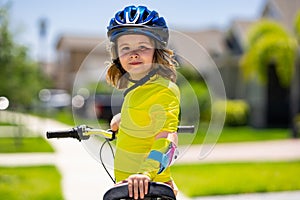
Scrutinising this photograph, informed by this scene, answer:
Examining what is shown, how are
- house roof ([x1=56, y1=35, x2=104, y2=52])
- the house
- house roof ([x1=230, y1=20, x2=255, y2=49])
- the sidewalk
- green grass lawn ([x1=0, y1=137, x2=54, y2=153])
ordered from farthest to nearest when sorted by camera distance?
house roof ([x1=56, y1=35, x2=104, y2=52]) → house roof ([x1=230, y1=20, x2=255, y2=49]) → the house → green grass lawn ([x1=0, y1=137, x2=54, y2=153]) → the sidewalk

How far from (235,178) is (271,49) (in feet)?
36.0

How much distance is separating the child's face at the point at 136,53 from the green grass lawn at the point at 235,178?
5445 mm

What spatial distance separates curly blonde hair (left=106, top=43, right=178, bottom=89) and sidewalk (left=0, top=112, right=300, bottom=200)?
113 inches

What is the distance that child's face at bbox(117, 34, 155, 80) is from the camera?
237cm

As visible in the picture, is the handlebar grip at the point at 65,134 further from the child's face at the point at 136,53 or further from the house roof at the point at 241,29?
the house roof at the point at 241,29

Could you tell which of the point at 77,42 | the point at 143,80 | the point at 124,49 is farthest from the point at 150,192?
the point at 77,42

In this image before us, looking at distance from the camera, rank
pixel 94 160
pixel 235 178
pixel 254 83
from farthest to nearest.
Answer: pixel 254 83 < pixel 235 178 < pixel 94 160

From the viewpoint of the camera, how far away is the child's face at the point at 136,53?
2.37 m

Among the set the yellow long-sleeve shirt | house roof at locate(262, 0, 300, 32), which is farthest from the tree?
house roof at locate(262, 0, 300, 32)

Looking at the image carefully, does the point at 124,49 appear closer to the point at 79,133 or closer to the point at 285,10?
the point at 79,133

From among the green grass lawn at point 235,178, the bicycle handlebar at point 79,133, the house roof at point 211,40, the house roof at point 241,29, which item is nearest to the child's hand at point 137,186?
the bicycle handlebar at point 79,133

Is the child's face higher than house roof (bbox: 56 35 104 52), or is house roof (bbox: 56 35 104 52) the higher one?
the child's face

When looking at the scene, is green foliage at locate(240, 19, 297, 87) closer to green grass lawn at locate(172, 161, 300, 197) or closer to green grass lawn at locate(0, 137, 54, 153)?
green grass lawn at locate(0, 137, 54, 153)

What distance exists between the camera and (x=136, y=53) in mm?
2389
